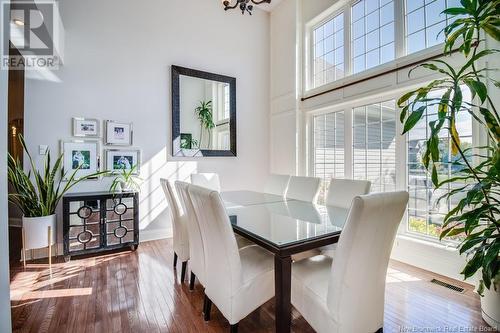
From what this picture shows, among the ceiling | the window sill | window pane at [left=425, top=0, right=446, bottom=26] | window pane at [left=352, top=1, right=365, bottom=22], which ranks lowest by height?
the window sill

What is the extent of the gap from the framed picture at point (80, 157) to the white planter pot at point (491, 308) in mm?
4184

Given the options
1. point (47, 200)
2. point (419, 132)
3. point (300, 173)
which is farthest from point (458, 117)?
point (47, 200)

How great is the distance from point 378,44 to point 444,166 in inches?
69.0

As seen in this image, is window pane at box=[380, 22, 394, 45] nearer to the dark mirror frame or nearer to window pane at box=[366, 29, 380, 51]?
window pane at box=[366, 29, 380, 51]

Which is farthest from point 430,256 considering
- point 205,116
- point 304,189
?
point 205,116

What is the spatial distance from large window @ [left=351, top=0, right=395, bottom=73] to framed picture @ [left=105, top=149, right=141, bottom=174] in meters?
3.40

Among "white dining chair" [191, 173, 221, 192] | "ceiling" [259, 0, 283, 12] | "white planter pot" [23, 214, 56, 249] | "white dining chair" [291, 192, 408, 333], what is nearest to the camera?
"white dining chair" [291, 192, 408, 333]

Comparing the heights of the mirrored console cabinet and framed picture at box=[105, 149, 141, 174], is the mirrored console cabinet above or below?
below

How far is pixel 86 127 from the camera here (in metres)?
3.37

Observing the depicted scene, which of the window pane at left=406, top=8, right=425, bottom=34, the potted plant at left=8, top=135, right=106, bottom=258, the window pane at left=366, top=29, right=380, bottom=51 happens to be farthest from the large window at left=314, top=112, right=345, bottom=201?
the potted plant at left=8, top=135, right=106, bottom=258

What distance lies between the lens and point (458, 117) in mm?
2535

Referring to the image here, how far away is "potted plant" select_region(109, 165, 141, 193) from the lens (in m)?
3.43

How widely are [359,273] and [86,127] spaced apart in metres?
3.59

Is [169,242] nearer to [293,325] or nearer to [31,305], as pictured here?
[31,305]
